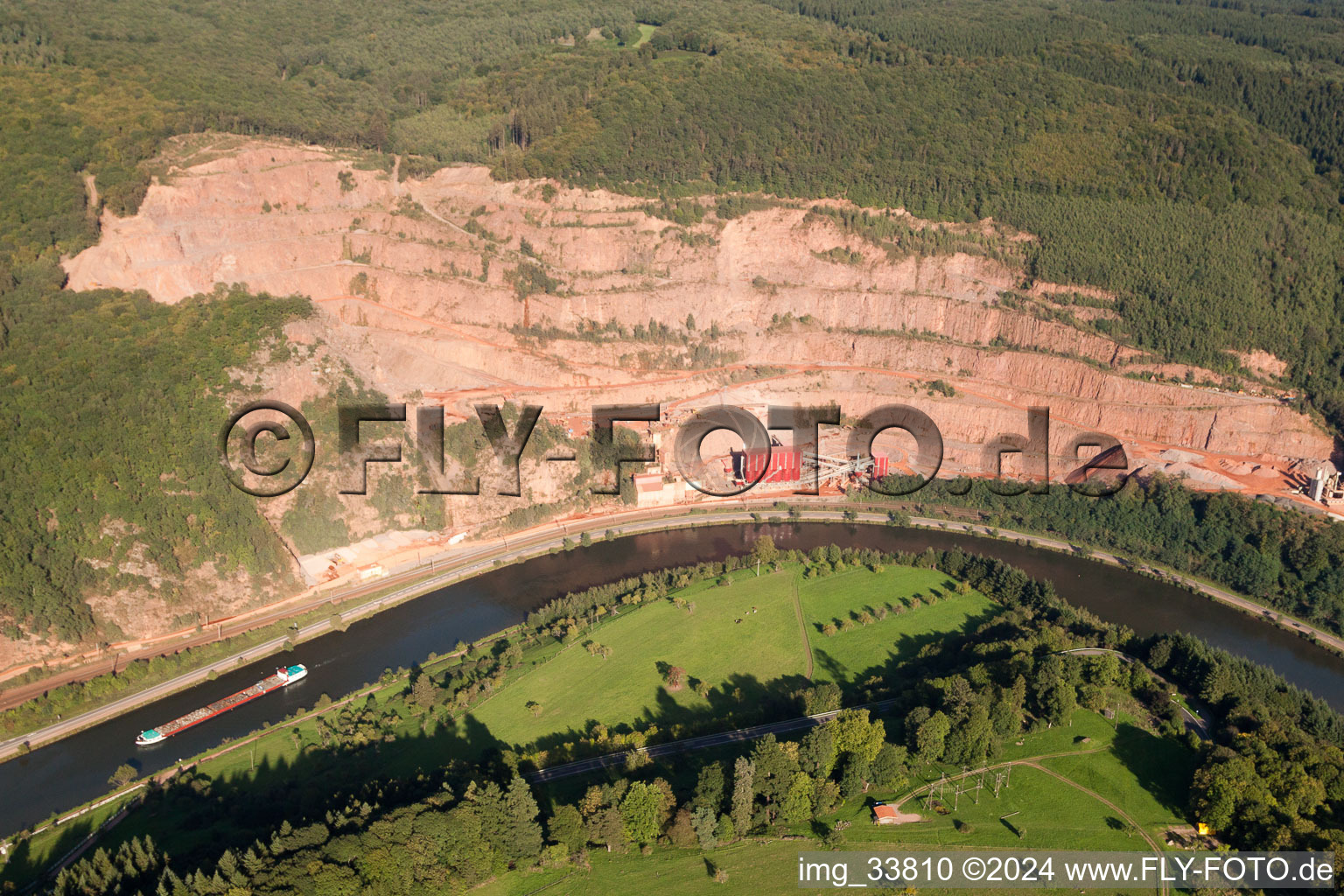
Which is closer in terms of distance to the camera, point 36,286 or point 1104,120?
point 36,286

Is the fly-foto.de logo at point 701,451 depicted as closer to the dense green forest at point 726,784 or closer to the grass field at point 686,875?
the dense green forest at point 726,784

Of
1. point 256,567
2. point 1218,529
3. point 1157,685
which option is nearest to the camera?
point 1157,685

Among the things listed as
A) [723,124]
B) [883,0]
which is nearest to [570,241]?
[723,124]

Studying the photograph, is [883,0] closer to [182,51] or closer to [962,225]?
[962,225]

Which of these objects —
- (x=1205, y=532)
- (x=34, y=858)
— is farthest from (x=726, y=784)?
(x=1205, y=532)

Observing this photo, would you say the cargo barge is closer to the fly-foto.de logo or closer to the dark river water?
the dark river water

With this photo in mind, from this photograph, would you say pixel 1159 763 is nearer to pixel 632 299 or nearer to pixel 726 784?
pixel 726 784
